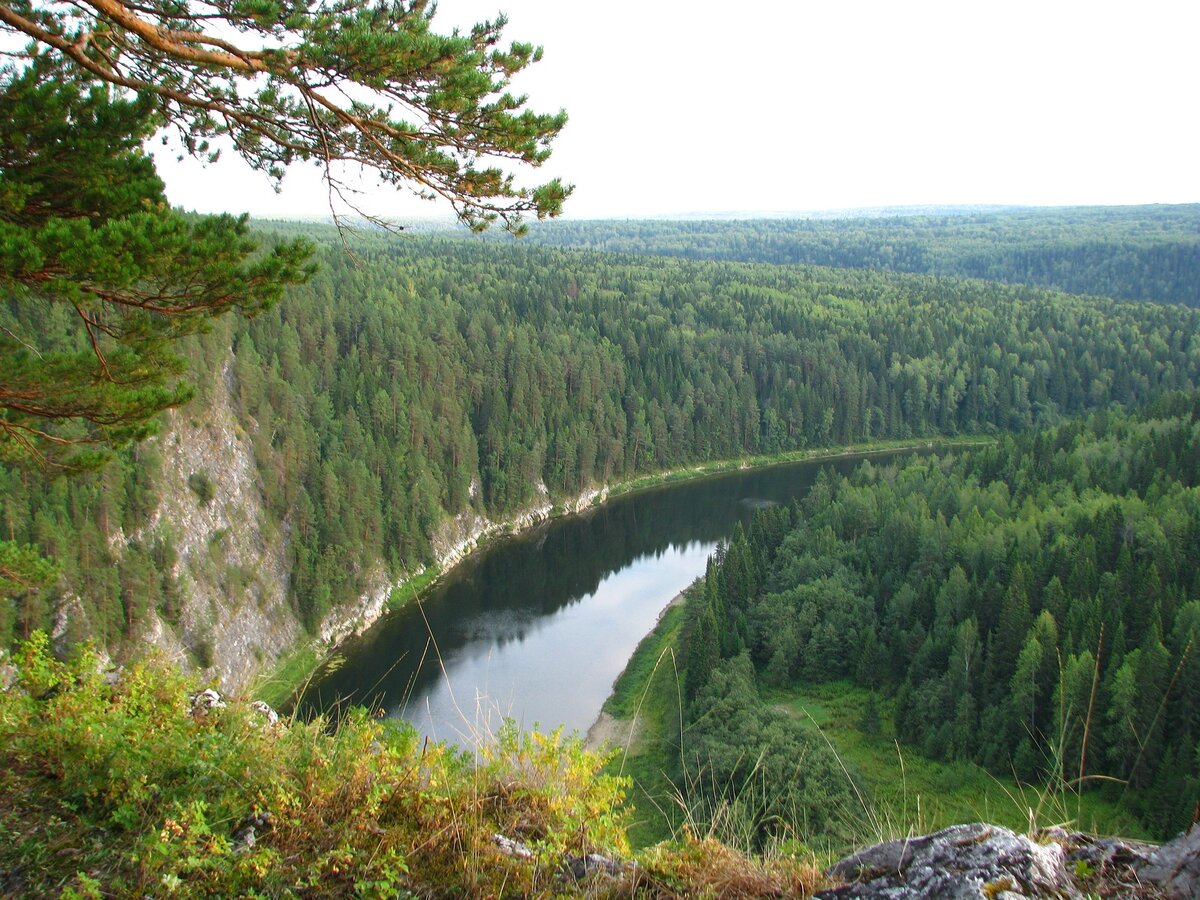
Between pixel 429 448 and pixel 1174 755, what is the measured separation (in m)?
41.3

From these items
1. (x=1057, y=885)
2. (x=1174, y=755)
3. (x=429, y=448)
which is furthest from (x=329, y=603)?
(x=1057, y=885)

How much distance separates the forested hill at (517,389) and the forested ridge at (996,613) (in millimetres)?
15962

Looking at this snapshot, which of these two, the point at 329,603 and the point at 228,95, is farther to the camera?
the point at 329,603

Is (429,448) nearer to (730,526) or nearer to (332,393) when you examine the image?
(332,393)

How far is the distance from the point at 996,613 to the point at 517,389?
134 ft

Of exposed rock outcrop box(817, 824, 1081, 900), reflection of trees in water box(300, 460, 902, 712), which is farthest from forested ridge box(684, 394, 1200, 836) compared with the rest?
exposed rock outcrop box(817, 824, 1081, 900)

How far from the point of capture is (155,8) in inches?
242

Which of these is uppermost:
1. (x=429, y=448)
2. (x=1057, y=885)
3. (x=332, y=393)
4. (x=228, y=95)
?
(x=228, y=95)

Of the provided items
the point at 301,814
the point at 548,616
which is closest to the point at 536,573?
the point at 548,616

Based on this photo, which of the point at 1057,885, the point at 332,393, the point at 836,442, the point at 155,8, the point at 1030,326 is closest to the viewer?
the point at 1057,885

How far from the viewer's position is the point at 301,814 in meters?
4.00

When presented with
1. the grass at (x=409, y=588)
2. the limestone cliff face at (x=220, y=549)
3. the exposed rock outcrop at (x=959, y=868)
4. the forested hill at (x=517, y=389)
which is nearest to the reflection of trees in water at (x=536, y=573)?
the grass at (x=409, y=588)

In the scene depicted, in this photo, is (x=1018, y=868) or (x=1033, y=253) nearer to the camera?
(x=1018, y=868)

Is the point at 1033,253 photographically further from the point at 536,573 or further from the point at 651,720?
the point at 651,720
